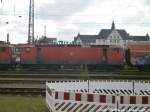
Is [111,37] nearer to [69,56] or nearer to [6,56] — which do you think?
[69,56]

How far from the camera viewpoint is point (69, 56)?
43.2m

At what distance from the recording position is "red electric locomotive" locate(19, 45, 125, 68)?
42656mm

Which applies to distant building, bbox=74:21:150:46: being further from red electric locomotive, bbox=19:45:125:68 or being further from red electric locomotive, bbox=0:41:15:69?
red electric locomotive, bbox=0:41:15:69

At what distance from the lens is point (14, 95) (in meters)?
19.2

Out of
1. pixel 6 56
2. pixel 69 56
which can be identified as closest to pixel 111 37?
pixel 69 56

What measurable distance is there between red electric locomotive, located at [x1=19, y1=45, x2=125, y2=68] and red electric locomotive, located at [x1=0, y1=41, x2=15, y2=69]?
1080 millimetres

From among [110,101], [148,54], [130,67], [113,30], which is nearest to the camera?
[110,101]

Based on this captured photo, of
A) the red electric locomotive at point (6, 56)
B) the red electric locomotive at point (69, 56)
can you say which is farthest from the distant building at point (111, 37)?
the red electric locomotive at point (6, 56)

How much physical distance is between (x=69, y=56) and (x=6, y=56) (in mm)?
6648

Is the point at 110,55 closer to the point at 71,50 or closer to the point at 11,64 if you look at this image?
the point at 71,50

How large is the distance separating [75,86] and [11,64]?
89.6 ft

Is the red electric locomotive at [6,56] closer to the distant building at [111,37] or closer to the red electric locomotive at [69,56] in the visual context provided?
the red electric locomotive at [69,56]

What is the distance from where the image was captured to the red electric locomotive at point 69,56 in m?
42.7

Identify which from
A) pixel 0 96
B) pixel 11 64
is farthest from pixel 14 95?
pixel 11 64
